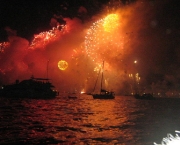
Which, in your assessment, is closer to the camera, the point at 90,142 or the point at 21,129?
the point at 90,142

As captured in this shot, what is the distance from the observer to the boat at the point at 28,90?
107644 mm

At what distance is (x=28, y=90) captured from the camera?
353ft

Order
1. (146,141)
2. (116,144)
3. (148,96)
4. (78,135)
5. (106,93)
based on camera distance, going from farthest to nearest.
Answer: (148,96) → (106,93) → (78,135) → (146,141) → (116,144)

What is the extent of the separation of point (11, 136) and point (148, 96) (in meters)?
140

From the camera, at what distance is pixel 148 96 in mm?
155500

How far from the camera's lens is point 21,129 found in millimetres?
27156

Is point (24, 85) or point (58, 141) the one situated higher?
point (24, 85)

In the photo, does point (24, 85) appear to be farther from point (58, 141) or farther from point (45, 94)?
point (58, 141)

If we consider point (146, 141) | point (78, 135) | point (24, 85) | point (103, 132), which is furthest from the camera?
point (24, 85)

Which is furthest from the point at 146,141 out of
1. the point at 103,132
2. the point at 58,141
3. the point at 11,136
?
the point at 11,136

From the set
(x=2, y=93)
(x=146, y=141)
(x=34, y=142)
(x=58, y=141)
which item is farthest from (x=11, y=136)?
(x=2, y=93)

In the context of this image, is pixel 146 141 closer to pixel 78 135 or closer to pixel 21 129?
pixel 78 135

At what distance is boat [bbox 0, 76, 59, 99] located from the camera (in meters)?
108

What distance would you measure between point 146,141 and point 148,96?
136318mm
